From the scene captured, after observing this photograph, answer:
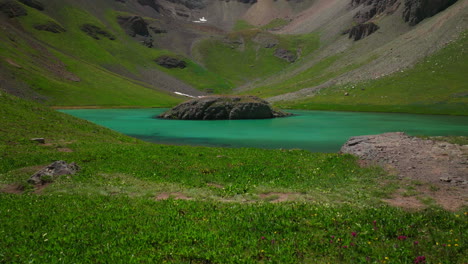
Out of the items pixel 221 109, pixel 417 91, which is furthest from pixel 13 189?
pixel 417 91

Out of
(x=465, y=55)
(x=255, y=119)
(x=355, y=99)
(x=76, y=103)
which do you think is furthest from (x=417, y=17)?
(x=76, y=103)

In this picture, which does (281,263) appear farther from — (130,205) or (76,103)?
(76,103)

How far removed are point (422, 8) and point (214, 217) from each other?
20364 centimetres

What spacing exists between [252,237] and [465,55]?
148m

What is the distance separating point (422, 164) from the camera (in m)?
24.3

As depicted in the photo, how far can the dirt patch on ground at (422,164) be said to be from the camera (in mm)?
17625

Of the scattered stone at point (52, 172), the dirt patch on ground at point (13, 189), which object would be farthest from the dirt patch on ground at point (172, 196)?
the dirt patch on ground at point (13, 189)

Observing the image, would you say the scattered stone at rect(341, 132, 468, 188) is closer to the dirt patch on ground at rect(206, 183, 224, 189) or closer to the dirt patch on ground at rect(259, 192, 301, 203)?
the dirt patch on ground at rect(259, 192, 301, 203)

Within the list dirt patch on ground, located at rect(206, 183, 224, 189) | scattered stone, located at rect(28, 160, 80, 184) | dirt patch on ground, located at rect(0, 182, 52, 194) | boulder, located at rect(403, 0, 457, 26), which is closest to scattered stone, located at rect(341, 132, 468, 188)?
dirt patch on ground, located at rect(206, 183, 224, 189)

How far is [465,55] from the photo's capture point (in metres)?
125

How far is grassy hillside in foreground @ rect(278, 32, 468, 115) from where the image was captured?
10375cm

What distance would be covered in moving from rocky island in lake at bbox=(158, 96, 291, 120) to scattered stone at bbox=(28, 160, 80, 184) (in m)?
67.7

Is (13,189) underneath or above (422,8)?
underneath

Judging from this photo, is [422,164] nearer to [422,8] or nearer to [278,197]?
[278,197]
